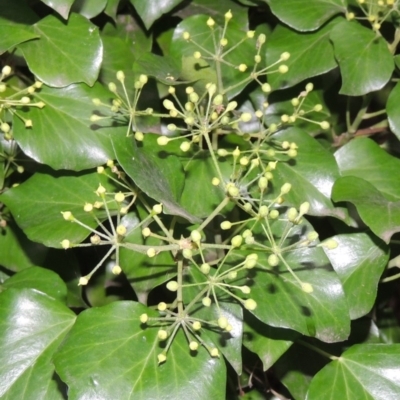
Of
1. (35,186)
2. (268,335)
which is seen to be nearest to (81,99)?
(35,186)

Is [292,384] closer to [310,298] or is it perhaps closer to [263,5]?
[310,298]

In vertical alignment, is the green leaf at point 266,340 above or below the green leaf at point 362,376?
above

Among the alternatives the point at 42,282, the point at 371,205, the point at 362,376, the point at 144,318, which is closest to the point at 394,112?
the point at 371,205

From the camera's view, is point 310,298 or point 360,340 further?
point 360,340

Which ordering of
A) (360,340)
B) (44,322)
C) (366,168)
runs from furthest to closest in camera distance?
(360,340)
(366,168)
(44,322)

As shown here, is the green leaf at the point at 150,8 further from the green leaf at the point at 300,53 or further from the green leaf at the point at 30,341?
the green leaf at the point at 30,341

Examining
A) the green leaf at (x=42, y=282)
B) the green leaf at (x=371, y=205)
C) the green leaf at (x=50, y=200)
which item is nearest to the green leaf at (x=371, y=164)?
the green leaf at (x=371, y=205)
